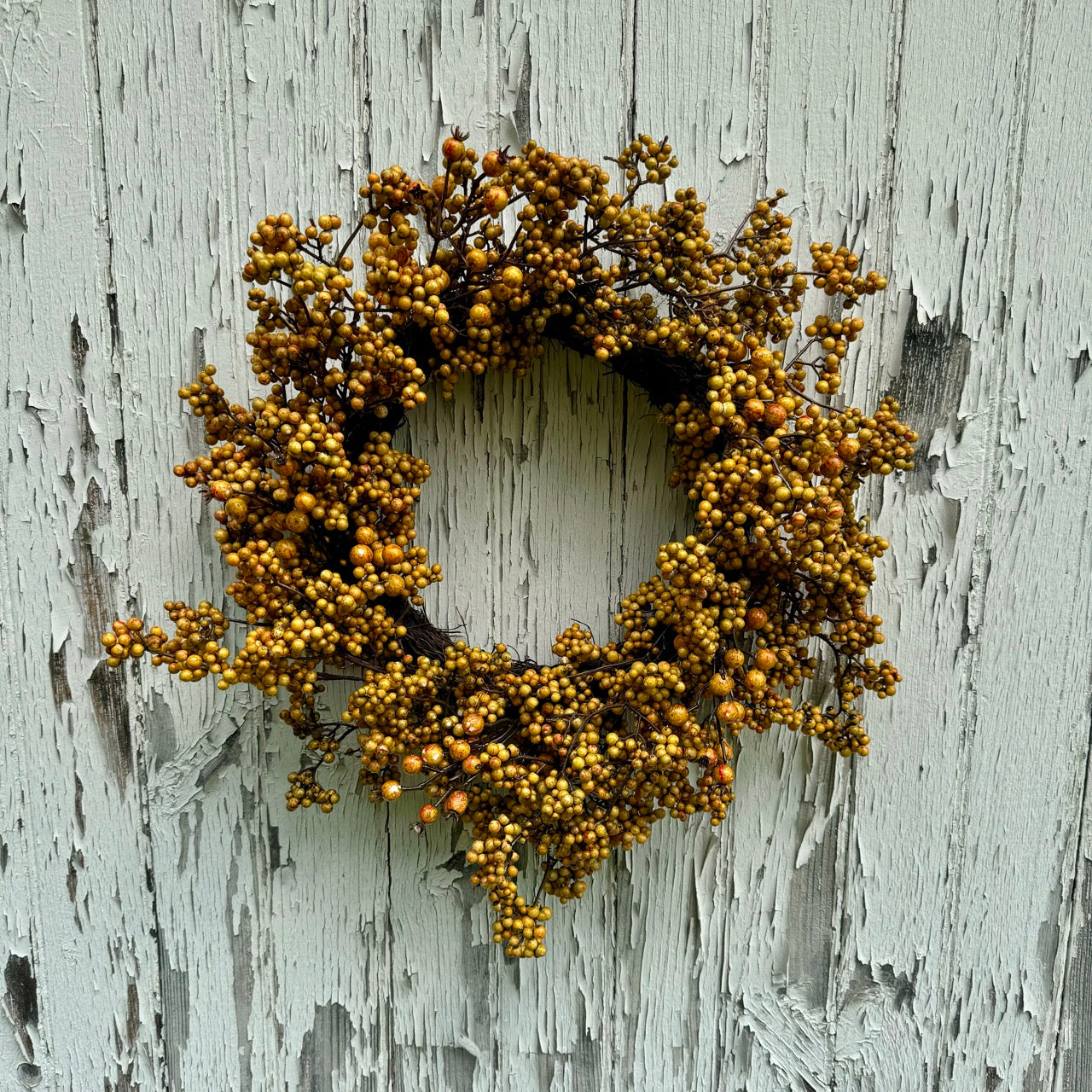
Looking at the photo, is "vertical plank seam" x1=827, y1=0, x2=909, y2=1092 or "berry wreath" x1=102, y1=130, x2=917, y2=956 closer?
"berry wreath" x1=102, y1=130, x2=917, y2=956

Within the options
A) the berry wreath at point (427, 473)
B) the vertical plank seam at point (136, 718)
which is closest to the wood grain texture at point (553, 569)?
the vertical plank seam at point (136, 718)

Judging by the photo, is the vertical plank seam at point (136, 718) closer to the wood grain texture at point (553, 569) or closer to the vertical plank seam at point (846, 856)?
the wood grain texture at point (553, 569)

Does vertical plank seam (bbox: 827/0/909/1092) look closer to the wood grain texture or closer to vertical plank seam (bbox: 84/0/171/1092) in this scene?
the wood grain texture

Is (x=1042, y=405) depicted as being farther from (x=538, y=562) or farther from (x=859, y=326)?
(x=538, y=562)

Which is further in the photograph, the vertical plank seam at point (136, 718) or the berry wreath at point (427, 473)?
the vertical plank seam at point (136, 718)

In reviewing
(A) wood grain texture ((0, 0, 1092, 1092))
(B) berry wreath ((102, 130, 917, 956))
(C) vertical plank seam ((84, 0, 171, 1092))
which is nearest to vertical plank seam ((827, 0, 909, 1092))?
(A) wood grain texture ((0, 0, 1092, 1092))

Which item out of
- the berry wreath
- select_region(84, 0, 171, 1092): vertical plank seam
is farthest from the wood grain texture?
the berry wreath

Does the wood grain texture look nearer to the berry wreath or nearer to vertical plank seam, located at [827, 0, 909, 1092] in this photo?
vertical plank seam, located at [827, 0, 909, 1092]

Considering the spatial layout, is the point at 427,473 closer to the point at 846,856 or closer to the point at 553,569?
the point at 553,569

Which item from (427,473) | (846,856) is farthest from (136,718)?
(846,856)
